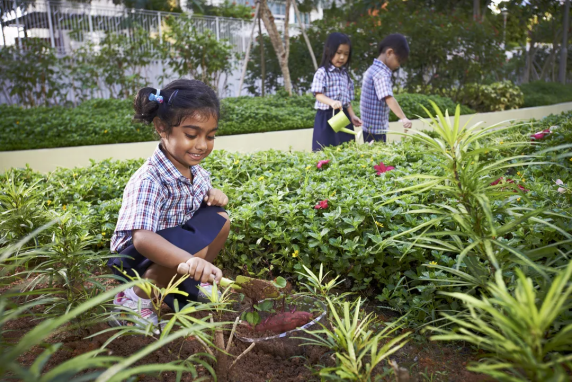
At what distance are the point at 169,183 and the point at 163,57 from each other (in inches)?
407

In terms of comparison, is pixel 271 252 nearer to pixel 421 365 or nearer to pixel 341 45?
pixel 421 365

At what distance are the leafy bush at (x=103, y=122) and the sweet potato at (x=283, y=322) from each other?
433cm

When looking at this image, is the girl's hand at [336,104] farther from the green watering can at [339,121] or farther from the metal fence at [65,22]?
the metal fence at [65,22]

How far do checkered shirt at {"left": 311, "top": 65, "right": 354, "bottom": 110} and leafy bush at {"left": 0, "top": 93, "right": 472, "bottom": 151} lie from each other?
1.35 m

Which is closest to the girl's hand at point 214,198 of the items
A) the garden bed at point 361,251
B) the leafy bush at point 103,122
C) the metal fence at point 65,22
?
the garden bed at point 361,251

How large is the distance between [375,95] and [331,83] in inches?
20.1

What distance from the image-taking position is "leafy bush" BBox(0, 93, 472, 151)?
23.0 feet

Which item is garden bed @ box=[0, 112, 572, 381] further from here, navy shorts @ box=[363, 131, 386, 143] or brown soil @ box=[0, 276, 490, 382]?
navy shorts @ box=[363, 131, 386, 143]

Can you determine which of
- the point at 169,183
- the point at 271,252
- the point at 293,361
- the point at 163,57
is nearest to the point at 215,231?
the point at 169,183

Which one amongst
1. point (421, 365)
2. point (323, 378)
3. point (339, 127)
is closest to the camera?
point (323, 378)

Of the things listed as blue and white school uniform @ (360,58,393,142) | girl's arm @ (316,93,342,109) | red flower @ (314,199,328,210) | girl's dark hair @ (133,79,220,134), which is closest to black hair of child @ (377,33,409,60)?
blue and white school uniform @ (360,58,393,142)

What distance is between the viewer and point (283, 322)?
1.77 meters

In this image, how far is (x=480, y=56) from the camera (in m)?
13.0

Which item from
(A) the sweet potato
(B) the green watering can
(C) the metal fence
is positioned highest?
(C) the metal fence
